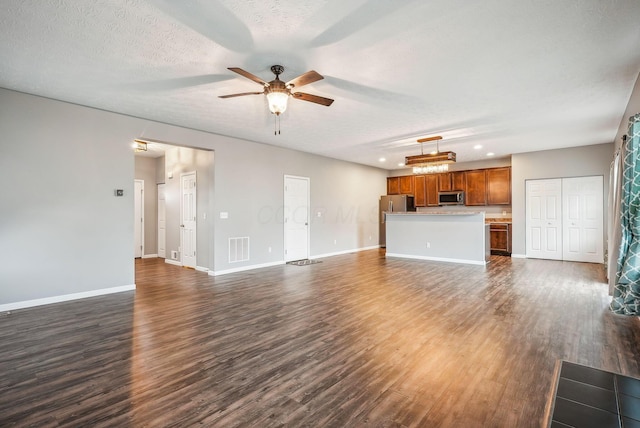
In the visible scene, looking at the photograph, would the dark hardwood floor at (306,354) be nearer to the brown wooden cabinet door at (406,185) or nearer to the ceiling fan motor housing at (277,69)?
the ceiling fan motor housing at (277,69)

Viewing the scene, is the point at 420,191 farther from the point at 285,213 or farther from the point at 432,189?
the point at 285,213

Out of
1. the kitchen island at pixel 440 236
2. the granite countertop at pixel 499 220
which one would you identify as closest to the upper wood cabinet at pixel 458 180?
the granite countertop at pixel 499 220

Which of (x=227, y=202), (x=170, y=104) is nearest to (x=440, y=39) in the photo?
(x=170, y=104)

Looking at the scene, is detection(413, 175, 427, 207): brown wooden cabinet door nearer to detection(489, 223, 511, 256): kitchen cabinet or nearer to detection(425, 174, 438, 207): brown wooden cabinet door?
detection(425, 174, 438, 207): brown wooden cabinet door

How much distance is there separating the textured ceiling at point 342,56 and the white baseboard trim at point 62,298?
271 centimetres

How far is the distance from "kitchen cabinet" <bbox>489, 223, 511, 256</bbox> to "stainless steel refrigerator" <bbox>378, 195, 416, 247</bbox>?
2577mm

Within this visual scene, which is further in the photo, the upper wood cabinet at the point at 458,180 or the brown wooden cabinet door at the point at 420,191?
the brown wooden cabinet door at the point at 420,191

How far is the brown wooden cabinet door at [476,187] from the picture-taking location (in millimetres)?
8820

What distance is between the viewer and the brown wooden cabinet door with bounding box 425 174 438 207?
31.9 feet

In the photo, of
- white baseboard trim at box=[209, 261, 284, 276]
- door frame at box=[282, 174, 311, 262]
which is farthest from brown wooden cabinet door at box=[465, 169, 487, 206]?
white baseboard trim at box=[209, 261, 284, 276]

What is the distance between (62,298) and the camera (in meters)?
4.18

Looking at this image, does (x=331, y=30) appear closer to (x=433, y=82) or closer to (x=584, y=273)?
(x=433, y=82)

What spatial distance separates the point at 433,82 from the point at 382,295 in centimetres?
291

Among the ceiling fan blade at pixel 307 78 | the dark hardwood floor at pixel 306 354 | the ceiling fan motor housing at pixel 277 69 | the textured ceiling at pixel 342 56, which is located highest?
the textured ceiling at pixel 342 56
